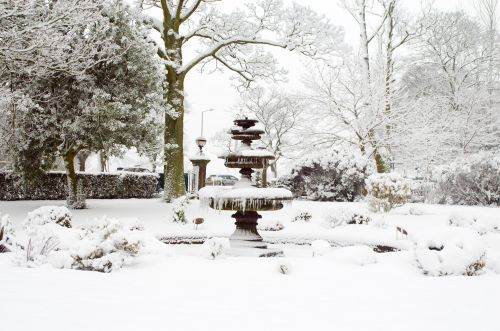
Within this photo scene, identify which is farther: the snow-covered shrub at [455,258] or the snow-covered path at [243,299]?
the snow-covered shrub at [455,258]

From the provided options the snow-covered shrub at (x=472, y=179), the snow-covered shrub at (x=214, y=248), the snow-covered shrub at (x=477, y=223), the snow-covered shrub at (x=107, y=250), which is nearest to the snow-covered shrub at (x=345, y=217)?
the snow-covered shrub at (x=477, y=223)

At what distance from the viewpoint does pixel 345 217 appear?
13.8 metres

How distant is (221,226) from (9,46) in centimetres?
780

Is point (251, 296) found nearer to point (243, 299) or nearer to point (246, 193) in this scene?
point (243, 299)

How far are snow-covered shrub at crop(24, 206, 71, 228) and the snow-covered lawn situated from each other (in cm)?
393

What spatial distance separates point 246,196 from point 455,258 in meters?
4.35

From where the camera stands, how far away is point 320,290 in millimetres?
5836

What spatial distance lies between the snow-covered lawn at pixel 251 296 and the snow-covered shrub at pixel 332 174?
13.7 m

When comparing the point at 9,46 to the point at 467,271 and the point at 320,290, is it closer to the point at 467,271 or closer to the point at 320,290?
the point at 320,290

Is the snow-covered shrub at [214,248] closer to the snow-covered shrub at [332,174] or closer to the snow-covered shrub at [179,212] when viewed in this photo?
the snow-covered shrub at [179,212]

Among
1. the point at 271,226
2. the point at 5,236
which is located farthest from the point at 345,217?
the point at 5,236

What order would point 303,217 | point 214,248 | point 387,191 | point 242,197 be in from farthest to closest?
point 387,191, point 303,217, point 242,197, point 214,248

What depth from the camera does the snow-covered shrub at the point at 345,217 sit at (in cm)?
1367

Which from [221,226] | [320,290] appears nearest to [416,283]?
[320,290]
